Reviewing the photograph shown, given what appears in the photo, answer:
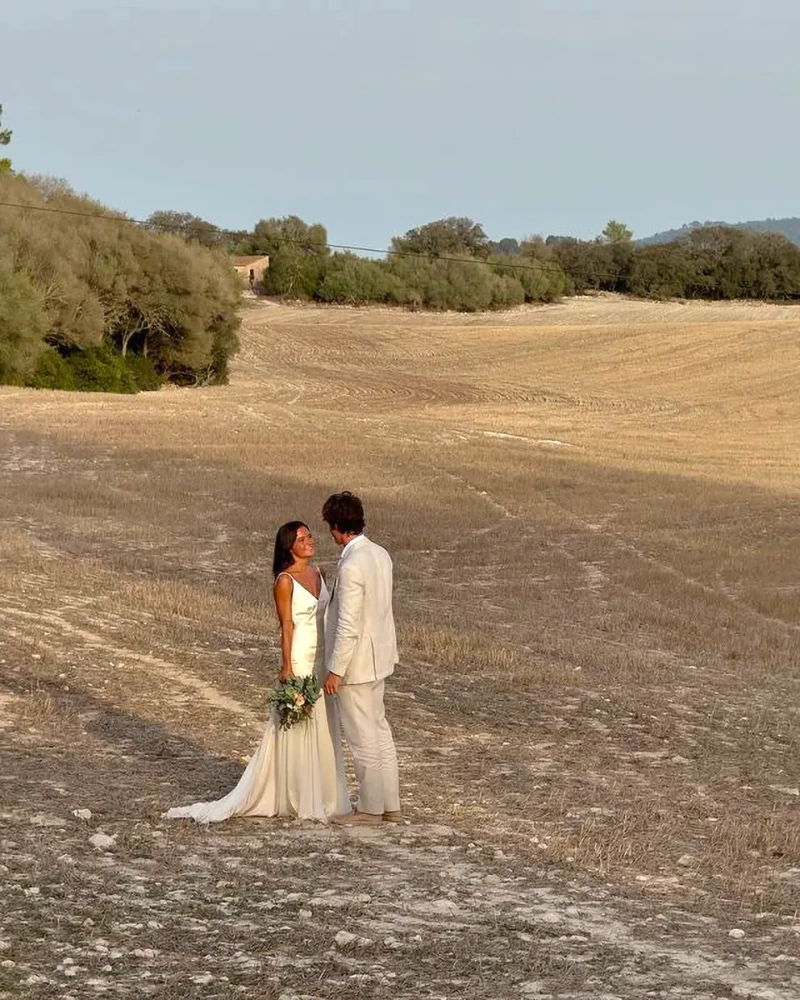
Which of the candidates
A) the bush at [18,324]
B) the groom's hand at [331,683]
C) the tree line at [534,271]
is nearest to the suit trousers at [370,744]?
the groom's hand at [331,683]

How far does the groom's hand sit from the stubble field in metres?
0.84

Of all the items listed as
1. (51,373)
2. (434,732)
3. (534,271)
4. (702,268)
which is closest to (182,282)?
(51,373)

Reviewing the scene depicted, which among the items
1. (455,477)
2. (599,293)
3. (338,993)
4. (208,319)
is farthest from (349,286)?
(338,993)

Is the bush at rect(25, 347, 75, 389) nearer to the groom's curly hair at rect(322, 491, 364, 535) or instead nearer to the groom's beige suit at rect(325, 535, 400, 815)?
the groom's beige suit at rect(325, 535, 400, 815)

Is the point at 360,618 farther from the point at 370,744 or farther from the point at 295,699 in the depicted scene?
the point at 370,744

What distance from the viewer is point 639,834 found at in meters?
9.61

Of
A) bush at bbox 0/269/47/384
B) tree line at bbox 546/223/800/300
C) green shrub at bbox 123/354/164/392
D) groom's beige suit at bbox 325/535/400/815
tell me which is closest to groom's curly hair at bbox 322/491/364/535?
groom's beige suit at bbox 325/535/400/815

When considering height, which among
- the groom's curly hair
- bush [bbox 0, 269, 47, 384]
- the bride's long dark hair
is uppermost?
bush [bbox 0, 269, 47, 384]

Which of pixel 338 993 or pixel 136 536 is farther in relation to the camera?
pixel 136 536

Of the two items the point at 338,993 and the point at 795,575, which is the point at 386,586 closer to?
the point at 338,993

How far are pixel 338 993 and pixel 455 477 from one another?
31.8 m

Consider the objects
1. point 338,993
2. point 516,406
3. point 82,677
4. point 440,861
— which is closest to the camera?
point 338,993

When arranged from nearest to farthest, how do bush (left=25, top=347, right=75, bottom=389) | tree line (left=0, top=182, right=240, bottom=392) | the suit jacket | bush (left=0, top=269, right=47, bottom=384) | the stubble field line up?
the stubble field → the suit jacket → bush (left=0, top=269, right=47, bottom=384) → tree line (left=0, top=182, right=240, bottom=392) → bush (left=25, top=347, right=75, bottom=389)

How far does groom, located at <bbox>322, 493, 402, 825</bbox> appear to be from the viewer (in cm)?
896
